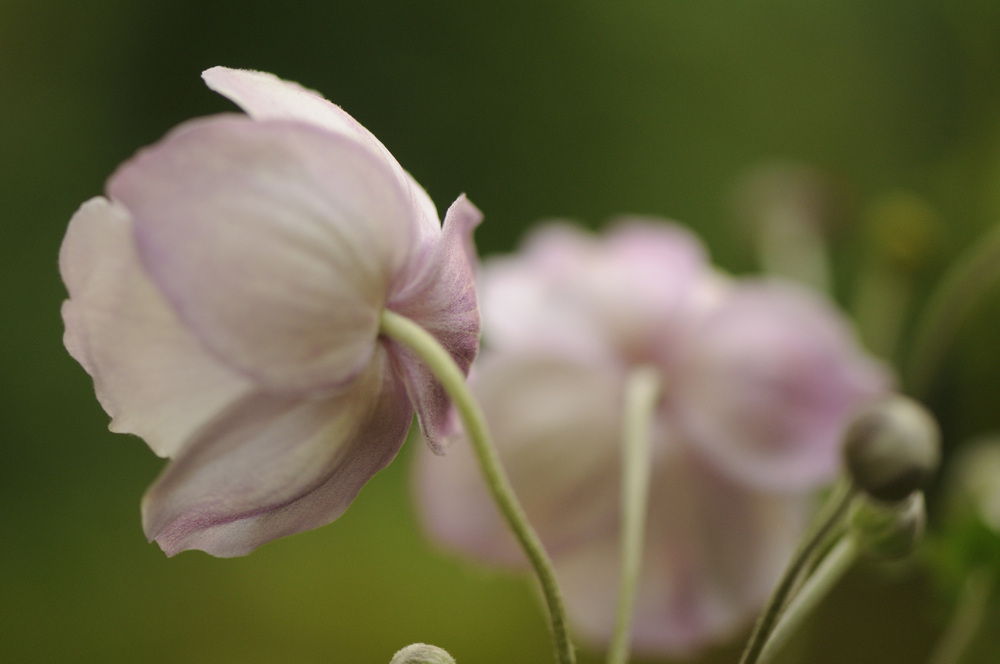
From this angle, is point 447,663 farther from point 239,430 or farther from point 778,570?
point 778,570

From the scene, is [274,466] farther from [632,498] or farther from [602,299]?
[602,299]

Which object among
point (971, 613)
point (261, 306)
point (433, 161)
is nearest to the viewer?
point (261, 306)

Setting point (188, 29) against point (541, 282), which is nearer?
point (541, 282)

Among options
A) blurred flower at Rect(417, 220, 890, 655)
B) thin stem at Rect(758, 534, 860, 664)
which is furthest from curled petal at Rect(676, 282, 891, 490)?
thin stem at Rect(758, 534, 860, 664)

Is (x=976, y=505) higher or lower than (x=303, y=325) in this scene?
lower

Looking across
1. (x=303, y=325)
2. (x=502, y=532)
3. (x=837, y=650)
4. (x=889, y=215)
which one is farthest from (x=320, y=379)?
(x=837, y=650)

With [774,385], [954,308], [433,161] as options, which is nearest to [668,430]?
[774,385]

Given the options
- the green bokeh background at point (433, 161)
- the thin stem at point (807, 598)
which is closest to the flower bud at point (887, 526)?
the thin stem at point (807, 598)
